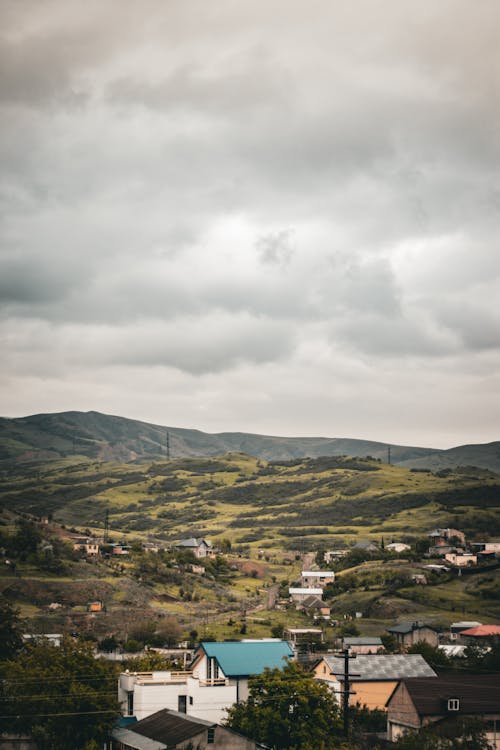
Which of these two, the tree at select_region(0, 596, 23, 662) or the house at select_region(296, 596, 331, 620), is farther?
the house at select_region(296, 596, 331, 620)

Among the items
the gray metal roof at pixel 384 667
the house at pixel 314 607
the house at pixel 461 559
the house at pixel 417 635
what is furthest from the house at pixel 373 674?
the house at pixel 461 559

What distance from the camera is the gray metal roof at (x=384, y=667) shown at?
8169 cm

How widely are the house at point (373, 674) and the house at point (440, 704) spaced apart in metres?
10.4

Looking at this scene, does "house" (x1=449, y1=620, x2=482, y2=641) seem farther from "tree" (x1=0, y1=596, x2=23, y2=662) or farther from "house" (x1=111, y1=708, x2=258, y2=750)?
"house" (x1=111, y1=708, x2=258, y2=750)

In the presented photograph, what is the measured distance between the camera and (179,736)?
53000 millimetres

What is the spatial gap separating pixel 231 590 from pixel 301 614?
2805cm

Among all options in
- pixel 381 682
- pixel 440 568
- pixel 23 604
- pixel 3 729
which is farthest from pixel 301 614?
pixel 3 729

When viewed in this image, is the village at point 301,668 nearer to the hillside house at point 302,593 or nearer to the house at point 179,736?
the house at point 179,736

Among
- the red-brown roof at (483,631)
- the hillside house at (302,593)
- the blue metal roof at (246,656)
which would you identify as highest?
the blue metal roof at (246,656)

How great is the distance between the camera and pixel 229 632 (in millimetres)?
131625

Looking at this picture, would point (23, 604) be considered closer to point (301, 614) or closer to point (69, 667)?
point (301, 614)

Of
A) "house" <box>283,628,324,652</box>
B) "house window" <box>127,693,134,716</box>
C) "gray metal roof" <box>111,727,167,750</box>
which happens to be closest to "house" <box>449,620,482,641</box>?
"house" <box>283,628,324,652</box>

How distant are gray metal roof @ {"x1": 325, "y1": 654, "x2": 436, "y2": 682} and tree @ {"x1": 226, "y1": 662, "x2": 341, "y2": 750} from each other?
23.5 meters

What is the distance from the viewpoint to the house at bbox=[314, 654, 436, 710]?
80.6 m
